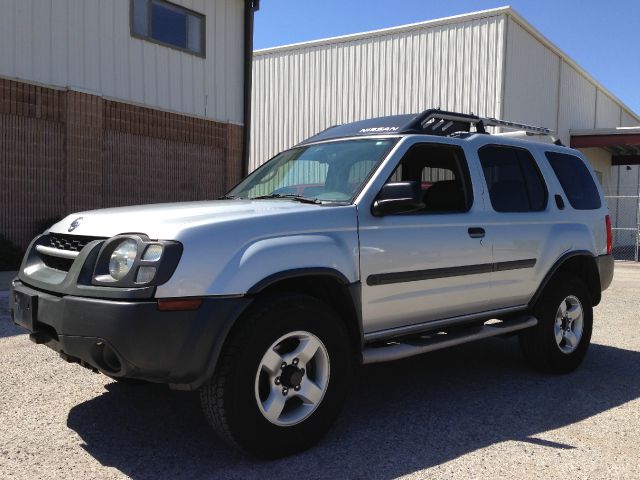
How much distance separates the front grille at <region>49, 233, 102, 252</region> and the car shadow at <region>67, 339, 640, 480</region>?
3.60ft

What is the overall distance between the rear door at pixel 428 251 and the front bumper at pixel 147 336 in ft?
3.25

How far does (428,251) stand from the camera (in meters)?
4.01

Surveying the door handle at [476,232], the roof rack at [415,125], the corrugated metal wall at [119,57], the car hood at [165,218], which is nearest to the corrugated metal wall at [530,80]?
the corrugated metal wall at [119,57]

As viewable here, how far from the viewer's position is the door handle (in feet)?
14.2

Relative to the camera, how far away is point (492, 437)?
12.1ft

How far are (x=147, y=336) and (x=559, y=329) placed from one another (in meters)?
3.66

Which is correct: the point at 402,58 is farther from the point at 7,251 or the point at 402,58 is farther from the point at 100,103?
the point at 7,251

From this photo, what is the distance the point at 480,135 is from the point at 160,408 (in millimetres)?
3037

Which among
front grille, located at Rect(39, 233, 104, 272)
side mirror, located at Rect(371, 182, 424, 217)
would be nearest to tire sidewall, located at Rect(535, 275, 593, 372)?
side mirror, located at Rect(371, 182, 424, 217)

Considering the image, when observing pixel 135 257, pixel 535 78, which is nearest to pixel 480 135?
pixel 135 257

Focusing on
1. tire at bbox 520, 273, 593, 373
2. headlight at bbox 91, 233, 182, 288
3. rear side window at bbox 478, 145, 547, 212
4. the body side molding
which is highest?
rear side window at bbox 478, 145, 547, 212

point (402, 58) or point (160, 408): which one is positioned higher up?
point (402, 58)

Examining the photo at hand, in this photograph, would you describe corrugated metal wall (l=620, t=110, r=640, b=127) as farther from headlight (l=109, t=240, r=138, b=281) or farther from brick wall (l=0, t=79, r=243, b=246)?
headlight (l=109, t=240, r=138, b=281)

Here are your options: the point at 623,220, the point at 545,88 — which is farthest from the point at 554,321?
the point at 623,220
